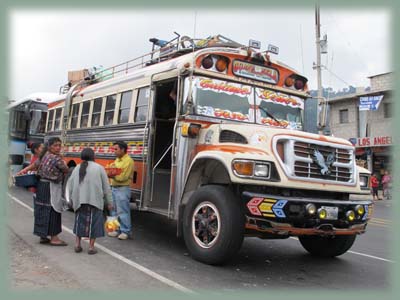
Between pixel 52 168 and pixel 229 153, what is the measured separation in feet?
9.84

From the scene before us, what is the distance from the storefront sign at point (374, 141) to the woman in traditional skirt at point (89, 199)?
73.4 ft

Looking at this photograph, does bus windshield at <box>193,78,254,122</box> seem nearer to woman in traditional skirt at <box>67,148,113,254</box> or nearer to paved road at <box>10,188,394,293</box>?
woman in traditional skirt at <box>67,148,113,254</box>

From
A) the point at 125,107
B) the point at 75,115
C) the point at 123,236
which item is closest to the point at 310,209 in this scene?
the point at 123,236

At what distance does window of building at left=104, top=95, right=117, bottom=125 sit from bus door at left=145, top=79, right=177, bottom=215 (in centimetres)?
138

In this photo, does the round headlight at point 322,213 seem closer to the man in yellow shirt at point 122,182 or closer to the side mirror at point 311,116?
the side mirror at point 311,116

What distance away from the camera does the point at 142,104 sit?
7848 millimetres

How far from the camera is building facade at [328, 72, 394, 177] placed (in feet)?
83.5

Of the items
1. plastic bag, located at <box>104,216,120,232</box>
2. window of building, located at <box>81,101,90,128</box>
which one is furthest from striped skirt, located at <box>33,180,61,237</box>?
window of building, located at <box>81,101,90,128</box>

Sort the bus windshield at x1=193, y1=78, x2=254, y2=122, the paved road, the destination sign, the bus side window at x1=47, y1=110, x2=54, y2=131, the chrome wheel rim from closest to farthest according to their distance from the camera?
the paved road < the chrome wheel rim < the bus windshield at x1=193, y1=78, x2=254, y2=122 < the destination sign < the bus side window at x1=47, y1=110, x2=54, y2=131

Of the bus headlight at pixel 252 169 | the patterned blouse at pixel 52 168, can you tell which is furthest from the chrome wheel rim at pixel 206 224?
the patterned blouse at pixel 52 168

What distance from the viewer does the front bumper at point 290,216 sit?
5133mm

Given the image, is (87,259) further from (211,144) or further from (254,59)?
(254,59)

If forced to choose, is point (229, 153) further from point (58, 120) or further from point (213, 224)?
point (58, 120)

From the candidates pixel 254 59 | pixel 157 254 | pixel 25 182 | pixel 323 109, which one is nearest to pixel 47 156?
pixel 25 182
